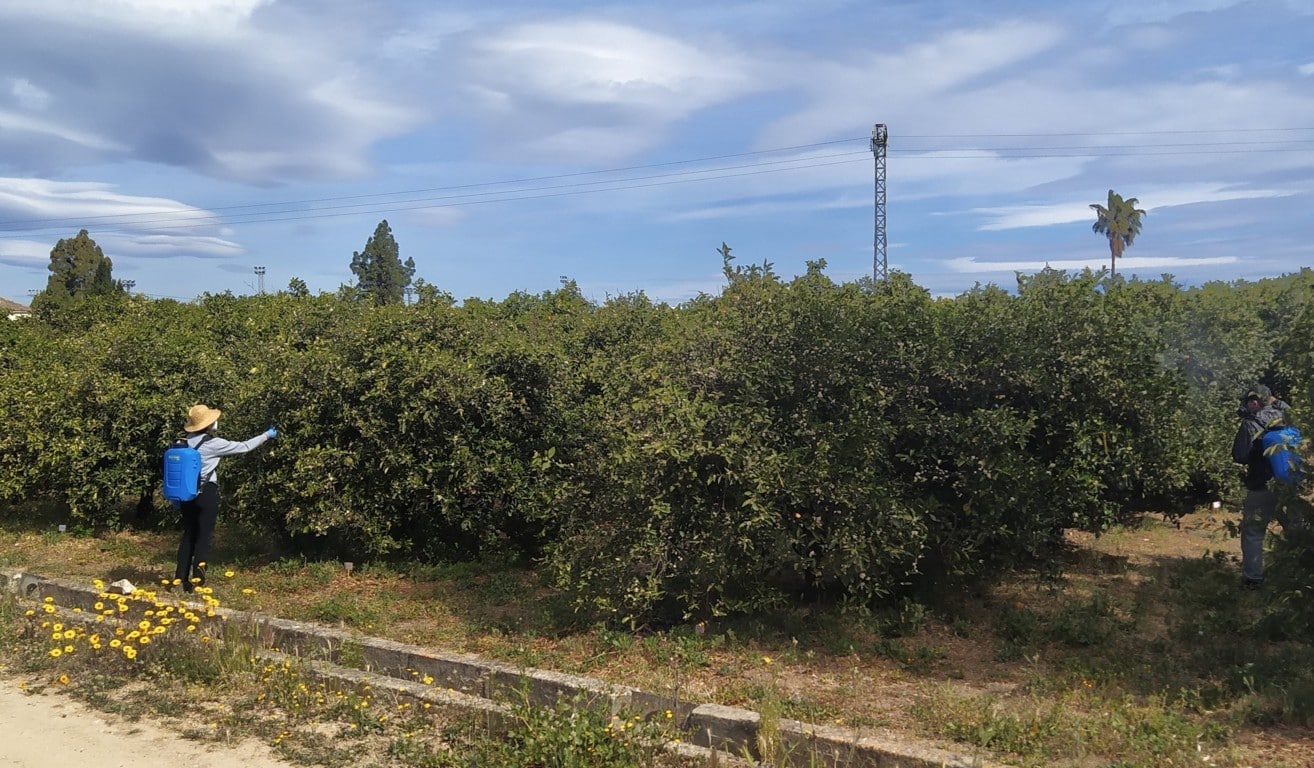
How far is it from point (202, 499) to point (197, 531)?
0.90 ft

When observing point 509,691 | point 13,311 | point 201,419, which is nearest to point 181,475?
point 201,419

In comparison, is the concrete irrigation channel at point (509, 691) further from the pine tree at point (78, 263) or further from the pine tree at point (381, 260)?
the pine tree at point (381, 260)

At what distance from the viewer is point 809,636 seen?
6.02 meters

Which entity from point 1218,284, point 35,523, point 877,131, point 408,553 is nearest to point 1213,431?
point 1218,284

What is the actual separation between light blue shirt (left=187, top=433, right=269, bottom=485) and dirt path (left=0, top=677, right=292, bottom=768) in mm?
2415

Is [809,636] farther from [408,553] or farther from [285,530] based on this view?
[285,530]

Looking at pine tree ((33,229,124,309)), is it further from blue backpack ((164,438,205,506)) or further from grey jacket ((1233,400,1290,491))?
grey jacket ((1233,400,1290,491))

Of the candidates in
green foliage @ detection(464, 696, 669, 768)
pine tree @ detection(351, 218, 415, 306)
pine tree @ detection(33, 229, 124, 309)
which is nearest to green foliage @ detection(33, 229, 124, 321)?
pine tree @ detection(33, 229, 124, 309)

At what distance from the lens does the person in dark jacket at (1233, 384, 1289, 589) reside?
6586mm

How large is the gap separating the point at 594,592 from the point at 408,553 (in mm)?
2867

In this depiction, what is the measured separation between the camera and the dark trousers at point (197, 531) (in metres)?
7.38

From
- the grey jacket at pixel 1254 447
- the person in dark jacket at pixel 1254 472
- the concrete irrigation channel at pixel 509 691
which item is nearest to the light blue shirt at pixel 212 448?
the concrete irrigation channel at pixel 509 691

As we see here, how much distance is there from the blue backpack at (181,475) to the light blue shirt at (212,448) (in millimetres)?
90

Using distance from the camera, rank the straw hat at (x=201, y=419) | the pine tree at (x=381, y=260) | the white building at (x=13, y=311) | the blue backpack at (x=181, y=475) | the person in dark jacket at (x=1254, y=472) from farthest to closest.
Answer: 1. the pine tree at (x=381, y=260)
2. the white building at (x=13, y=311)
3. the straw hat at (x=201, y=419)
4. the blue backpack at (x=181, y=475)
5. the person in dark jacket at (x=1254, y=472)
